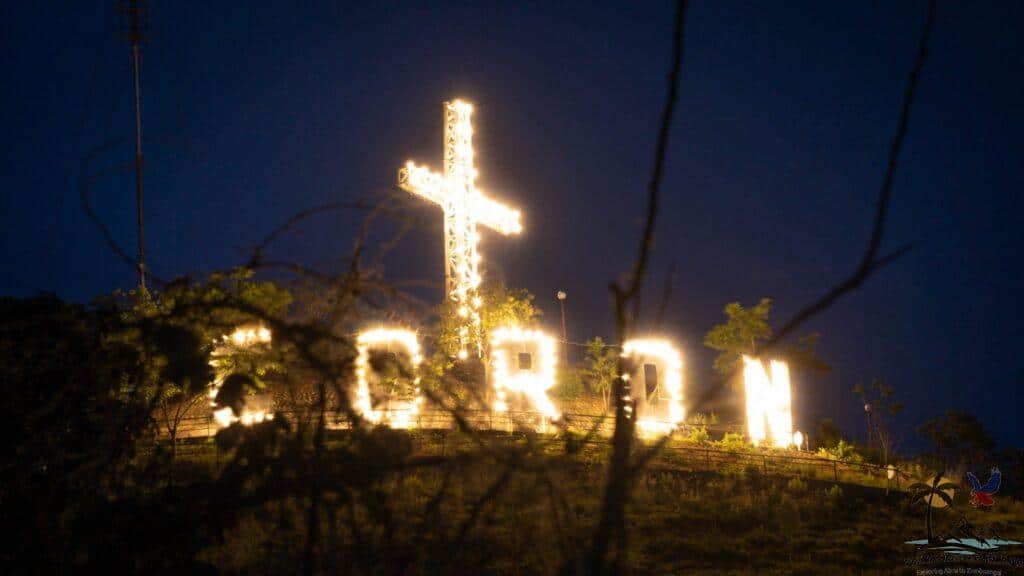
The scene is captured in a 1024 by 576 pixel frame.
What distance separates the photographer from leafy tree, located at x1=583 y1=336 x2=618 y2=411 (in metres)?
25.9

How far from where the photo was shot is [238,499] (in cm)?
279

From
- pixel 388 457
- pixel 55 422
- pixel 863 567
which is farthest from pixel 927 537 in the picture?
pixel 55 422

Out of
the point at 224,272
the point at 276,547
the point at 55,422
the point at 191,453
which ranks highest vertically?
the point at 224,272

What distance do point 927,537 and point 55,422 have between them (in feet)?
44.5

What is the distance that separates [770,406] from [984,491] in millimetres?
6054

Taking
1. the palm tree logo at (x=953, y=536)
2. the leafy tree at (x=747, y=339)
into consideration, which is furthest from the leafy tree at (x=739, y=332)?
the palm tree logo at (x=953, y=536)

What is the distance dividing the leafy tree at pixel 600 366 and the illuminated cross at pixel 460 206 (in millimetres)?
5881

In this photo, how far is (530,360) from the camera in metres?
22.1

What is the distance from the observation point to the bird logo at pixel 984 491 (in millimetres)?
16172

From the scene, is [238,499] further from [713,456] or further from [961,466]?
[961,466]

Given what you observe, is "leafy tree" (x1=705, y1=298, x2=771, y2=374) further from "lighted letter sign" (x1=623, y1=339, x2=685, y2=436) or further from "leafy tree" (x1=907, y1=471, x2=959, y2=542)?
"leafy tree" (x1=907, y1=471, x2=959, y2=542)

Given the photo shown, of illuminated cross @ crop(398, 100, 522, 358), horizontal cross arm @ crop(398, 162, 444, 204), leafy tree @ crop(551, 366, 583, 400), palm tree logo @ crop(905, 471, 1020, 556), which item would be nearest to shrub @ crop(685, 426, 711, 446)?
leafy tree @ crop(551, 366, 583, 400)

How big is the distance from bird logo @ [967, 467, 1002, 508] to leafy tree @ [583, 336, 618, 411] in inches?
459

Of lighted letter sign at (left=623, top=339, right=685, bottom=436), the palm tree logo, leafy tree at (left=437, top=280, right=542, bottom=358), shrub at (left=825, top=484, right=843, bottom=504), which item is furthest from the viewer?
lighted letter sign at (left=623, top=339, right=685, bottom=436)
